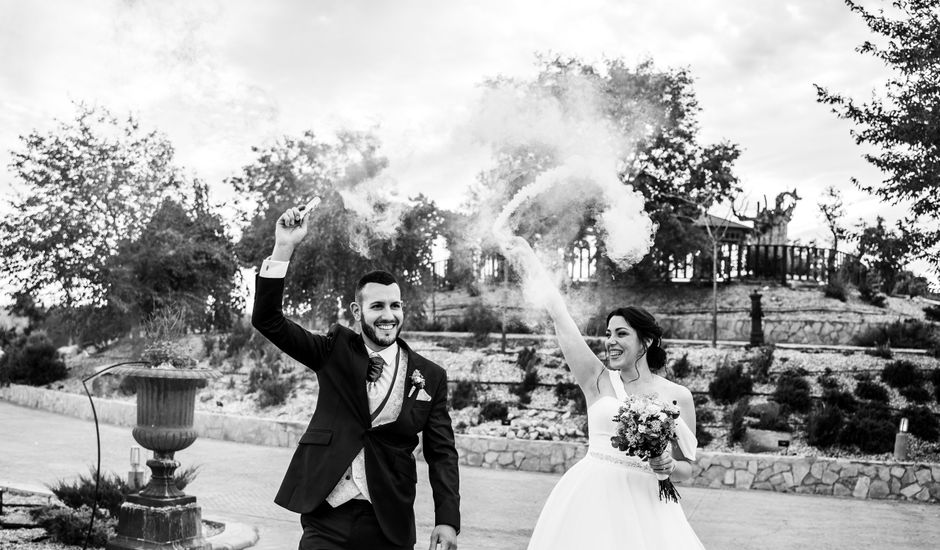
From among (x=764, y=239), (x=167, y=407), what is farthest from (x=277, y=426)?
(x=764, y=239)

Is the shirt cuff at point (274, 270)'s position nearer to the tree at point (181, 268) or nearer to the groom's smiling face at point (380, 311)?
the groom's smiling face at point (380, 311)

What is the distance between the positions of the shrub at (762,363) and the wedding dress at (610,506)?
15.4 meters

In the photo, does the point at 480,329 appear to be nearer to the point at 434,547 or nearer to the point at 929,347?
the point at 929,347

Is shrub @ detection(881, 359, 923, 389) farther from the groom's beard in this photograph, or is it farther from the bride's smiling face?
the groom's beard

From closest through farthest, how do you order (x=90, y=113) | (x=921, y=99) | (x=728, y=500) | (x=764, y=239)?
(x=728, y=500)
(x=921, y=99)
(x=90, y=113)
(x=764, y=239)

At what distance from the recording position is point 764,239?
33938 millimetres

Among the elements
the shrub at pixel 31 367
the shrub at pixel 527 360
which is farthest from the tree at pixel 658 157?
the shrub at pixel 31 367

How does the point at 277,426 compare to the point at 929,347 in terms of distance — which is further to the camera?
the point at 929,347

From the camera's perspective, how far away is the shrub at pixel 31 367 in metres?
29.2

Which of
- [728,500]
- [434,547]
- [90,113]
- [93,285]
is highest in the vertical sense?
[90,113]

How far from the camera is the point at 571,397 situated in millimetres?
20172

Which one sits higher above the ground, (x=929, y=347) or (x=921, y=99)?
(x=921, y=99)

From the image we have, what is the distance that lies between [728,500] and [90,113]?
84.0 feet

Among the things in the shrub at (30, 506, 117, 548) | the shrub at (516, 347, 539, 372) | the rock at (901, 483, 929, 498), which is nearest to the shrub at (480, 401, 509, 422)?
the shrub at (516, 347, 539, 372)
